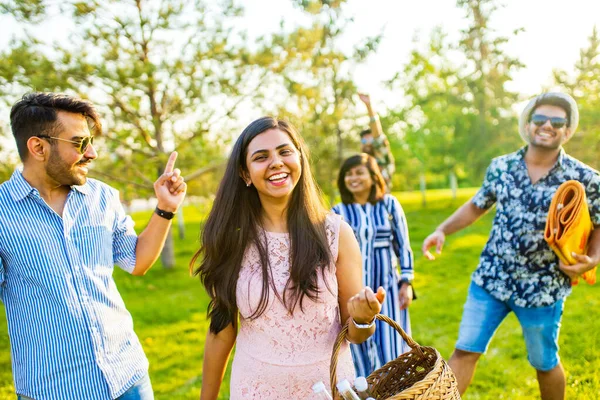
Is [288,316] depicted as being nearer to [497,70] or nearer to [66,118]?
[66,118]

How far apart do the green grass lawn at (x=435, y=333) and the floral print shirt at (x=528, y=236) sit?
130 cm

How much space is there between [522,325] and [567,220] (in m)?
0.83

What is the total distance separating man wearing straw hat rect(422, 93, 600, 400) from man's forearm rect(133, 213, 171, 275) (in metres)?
2.18

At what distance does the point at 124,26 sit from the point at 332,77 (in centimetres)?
486

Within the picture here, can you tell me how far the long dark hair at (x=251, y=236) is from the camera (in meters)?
2.22

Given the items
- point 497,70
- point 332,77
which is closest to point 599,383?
point 332,77

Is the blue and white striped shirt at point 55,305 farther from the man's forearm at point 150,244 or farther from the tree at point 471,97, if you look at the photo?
the tree at point 471,97

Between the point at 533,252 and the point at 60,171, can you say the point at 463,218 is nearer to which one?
the point at 533,252

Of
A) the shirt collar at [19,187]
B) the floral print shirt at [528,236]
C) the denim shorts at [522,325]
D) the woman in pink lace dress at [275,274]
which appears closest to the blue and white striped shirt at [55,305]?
the shirt collar at [19,187]

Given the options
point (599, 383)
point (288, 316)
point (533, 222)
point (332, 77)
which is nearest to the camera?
point (288, 316)

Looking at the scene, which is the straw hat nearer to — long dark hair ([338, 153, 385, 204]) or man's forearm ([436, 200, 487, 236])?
man's forearm ([436, 200, 487, 236])

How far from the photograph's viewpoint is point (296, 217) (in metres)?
2.39

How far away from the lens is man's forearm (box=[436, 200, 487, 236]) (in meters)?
3.94

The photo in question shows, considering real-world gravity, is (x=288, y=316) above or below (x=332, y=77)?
below
